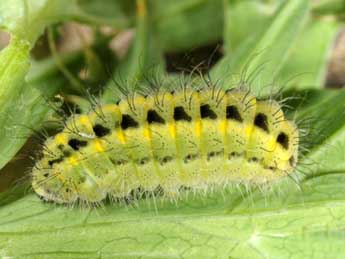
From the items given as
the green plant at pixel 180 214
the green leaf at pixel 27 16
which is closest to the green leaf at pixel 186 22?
the green leaf at pixel 27 16

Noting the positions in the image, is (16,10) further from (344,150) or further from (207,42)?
(207,42)

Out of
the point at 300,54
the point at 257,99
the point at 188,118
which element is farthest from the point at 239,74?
the point at 300,54

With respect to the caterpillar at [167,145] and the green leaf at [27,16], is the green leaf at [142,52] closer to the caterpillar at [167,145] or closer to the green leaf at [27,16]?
the green leaf at [27,16]

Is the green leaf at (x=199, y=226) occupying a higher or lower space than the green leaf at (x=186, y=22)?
lower

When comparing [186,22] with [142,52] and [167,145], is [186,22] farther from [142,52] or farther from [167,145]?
[167,145]

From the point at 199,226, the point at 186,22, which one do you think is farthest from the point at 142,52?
the point at 199,226

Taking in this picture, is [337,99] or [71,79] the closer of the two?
[337,99]

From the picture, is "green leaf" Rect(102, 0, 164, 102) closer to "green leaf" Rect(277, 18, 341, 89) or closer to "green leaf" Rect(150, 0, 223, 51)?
"green leaf" Rect(150, 0, 223, 51)
